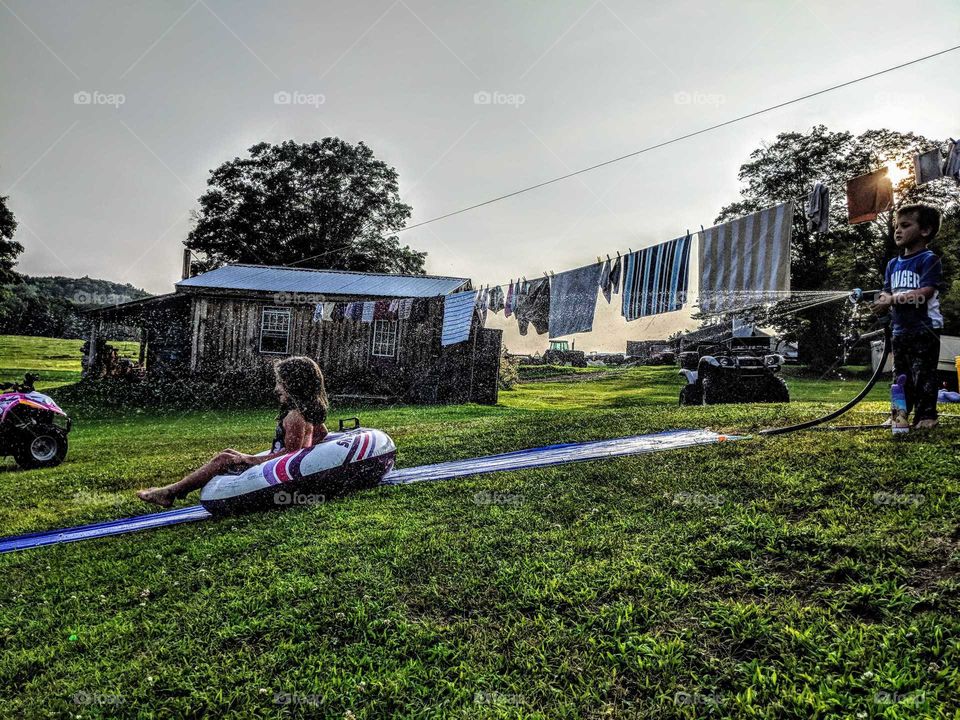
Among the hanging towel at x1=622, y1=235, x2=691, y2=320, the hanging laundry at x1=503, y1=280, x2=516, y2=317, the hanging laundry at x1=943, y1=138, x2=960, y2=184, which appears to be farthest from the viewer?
the hanging laundry at x1=503, y1=280, x2=516, y2=317

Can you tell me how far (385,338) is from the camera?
17.0 meters

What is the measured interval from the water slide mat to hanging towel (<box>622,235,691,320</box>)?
8.47 feet

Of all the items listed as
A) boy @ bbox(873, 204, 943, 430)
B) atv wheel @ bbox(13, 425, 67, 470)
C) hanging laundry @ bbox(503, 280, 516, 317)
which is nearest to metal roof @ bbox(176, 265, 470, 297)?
hanging laundry @ bbox(503, 280, 516, 317)

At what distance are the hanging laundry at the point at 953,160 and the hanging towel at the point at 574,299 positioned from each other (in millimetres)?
4792

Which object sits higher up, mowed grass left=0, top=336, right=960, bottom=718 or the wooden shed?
the wooden shed

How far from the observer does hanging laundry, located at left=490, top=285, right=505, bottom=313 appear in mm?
11438

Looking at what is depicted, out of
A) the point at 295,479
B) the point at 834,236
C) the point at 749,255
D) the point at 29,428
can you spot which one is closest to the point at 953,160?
the point at 749,255

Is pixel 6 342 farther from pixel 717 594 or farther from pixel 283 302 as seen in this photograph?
pixel 717 594

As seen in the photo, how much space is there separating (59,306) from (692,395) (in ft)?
70.3

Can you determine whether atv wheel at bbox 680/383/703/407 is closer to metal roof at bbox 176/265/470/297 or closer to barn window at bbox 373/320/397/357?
metal roof at bbox 176/265/470/297

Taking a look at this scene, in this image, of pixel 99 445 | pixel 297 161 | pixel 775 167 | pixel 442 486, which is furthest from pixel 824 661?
pixel 297 161

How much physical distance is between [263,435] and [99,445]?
2.54 m

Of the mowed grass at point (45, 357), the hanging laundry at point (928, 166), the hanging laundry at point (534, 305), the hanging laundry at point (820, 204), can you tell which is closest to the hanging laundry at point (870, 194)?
the hanging laundry at point (820, 204)

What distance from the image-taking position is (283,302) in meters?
16.5
